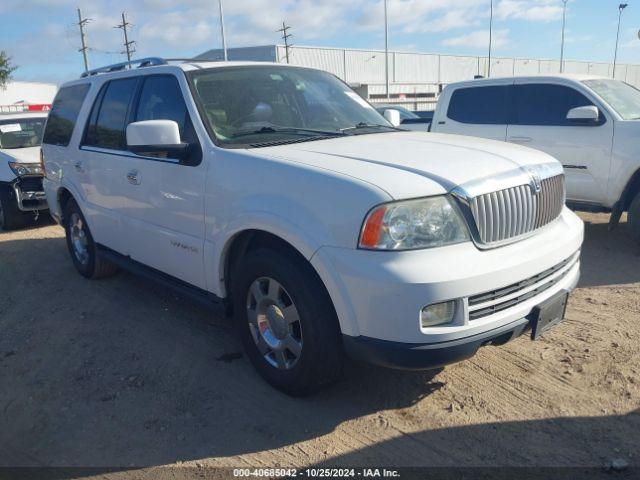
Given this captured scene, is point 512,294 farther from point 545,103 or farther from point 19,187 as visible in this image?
point 19,187

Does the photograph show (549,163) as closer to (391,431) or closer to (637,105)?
(391,431)

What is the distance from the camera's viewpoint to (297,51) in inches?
2029

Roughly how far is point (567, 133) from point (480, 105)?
1372 mm

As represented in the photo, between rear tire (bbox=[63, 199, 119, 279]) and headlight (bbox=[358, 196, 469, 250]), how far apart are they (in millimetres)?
3614

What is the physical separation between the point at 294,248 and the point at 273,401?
987 millimetres

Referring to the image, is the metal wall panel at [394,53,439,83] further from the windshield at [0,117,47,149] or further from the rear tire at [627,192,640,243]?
the rear tire at [627,192,640,243]

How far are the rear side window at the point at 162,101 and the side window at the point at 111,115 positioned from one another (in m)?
0.25

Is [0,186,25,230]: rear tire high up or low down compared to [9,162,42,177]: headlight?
down

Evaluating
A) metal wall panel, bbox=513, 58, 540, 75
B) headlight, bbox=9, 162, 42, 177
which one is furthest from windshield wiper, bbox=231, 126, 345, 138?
metal wall panel, bbox=513, 58, 540, 75

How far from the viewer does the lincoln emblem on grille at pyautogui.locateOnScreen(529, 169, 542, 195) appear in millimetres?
3162

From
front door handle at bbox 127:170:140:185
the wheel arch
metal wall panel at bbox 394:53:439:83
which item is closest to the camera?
front door handle at bbox 127:170:140:185

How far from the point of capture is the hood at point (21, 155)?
8623 mm

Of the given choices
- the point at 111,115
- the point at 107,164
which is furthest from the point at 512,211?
the point at 111,115

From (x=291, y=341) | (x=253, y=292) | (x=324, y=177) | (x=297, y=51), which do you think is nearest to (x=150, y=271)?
(x=253, y=292)
